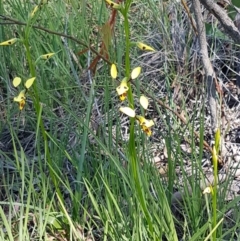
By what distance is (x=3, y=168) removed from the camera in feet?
7.90

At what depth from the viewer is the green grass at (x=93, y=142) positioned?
170 centimetres

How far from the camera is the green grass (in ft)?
5.58

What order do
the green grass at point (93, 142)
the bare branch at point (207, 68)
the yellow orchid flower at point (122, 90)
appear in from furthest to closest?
the bare branch at point (207, 68)
the green grass at point (93, 142)
the yellow orchid flower at point (122, 90)

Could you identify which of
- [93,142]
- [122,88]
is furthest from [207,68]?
[122,88]

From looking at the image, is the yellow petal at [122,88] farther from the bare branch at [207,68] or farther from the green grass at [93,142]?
the bare branch at [207,68]

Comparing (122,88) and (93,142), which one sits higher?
(122,88)

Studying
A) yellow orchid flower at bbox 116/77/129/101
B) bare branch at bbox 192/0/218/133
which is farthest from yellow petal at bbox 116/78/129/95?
bare branch at bbox 192/0/218/133

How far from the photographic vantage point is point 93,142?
241 cm

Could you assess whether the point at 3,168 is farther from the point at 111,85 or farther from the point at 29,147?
the point at 111,85

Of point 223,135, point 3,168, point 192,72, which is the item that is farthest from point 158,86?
point 3,168

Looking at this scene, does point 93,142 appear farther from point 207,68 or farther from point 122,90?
point 122,90

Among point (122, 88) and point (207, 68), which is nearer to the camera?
point (122, 88)

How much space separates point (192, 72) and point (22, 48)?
0.93 m

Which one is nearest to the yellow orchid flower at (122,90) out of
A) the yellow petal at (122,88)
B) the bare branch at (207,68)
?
the yellow petal at (122,88)
